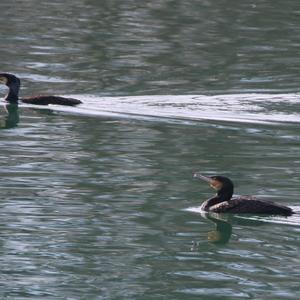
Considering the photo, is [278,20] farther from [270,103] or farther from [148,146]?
[148,146]

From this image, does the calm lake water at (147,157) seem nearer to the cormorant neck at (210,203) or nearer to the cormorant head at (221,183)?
the cormorant neck at (210,203)

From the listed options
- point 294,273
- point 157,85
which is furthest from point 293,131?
point 294,273

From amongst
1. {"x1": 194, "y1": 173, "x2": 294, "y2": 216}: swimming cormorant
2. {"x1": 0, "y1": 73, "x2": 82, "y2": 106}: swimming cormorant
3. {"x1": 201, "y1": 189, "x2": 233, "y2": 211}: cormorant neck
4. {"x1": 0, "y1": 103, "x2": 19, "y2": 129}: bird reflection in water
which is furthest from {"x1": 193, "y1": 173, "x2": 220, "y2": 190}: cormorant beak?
{"x1": 0, "y1": 73, "x2": 82, "y2": 106}: swimming cormorant

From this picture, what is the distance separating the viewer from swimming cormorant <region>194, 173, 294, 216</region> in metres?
13.3

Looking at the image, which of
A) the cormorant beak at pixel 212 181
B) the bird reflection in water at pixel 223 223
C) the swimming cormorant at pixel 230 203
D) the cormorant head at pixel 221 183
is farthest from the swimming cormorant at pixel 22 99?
the bird reflection in water at pixel 223 223

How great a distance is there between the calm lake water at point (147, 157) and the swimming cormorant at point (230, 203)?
0.09 meters

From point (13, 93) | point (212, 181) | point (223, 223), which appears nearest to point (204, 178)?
point (212, 181)

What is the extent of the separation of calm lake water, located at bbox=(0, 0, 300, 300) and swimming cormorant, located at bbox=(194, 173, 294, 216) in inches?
3.7

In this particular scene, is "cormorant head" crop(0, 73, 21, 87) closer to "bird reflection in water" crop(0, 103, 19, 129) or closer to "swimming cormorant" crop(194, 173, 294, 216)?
"bird reflection in water" crop(0, 103, 19, 129)

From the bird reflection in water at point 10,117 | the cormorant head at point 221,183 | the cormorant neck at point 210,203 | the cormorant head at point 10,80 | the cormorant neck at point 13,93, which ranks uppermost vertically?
the cormorant head at point 221,183

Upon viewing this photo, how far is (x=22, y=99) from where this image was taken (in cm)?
2109

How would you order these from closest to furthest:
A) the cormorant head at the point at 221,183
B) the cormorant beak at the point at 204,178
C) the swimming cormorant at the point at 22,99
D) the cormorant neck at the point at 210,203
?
the cormorant neck at the point at 210,203 → the cormorant head at the point at 221,183 → the cormorant beak at the point at 204,178 → the swimming cormorant at the point at 22,99

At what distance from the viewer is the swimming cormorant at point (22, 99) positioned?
20.3m

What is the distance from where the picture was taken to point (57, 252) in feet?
39.6
